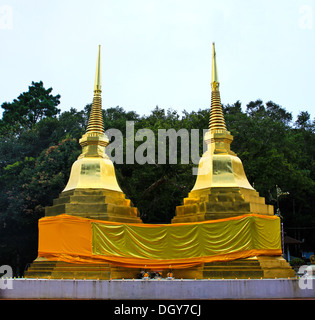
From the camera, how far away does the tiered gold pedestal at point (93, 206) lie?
55.5ft

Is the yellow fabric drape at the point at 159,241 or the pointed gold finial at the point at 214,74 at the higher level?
the pointed gold finial at the point at 214,74

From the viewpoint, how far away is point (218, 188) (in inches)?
687

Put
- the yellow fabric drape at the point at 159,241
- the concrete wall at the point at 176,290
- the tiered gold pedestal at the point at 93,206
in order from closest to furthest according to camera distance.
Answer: the concrete wall at the point at 176,290 → the yellow fabric drape at the point at 159,241 → the tiered gold pedestal at the point at 93,206

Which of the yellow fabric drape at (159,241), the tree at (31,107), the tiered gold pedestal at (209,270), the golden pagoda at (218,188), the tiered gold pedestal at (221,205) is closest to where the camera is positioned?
the tiered gold pedestal at (209,270)

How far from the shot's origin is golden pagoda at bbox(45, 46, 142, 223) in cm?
1700

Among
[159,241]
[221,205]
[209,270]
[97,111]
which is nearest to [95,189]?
[159,241]

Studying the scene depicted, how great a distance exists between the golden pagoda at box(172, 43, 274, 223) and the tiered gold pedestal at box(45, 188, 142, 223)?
243 cm

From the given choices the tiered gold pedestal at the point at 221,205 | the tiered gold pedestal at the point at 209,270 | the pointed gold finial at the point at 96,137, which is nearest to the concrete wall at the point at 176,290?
the tiered gold pedestal at the point at 209,270

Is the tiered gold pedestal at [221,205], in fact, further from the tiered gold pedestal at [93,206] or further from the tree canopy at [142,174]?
the tree canopy at [142,174]

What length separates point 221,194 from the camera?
17.0m

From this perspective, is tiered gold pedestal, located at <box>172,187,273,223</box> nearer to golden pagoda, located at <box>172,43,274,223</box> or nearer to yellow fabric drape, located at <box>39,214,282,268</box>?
golden pagoda, located at <box>172,43,274,223</box>

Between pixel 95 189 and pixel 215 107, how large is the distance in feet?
21.8

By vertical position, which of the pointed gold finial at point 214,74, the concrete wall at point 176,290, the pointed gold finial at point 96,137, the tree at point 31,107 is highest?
the tree at point 31,107
